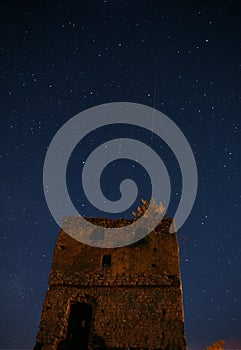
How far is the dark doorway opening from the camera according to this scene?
1082 centimetres

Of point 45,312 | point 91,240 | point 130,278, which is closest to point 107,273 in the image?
point 130,278

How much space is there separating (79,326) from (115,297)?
198 centimetres

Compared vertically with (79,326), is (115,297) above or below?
above

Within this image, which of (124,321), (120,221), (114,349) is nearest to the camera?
(114,349)

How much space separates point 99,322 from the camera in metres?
10.2

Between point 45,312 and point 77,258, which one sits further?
point 77,258

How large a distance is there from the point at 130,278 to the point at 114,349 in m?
2.50

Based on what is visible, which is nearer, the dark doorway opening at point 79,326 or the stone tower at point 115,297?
the stone tower at point 115,297

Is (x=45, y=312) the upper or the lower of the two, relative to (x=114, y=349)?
upper

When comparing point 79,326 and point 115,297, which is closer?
point 115,297

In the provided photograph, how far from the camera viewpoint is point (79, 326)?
441 inches

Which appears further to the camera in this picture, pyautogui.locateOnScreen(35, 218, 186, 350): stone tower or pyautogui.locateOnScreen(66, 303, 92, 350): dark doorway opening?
pyautogui.locateOnScreen(66, 303, 92, 350): dark doorway opening

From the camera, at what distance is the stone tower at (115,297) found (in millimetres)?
9875

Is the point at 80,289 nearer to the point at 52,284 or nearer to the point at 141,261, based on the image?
the point at 52,284
